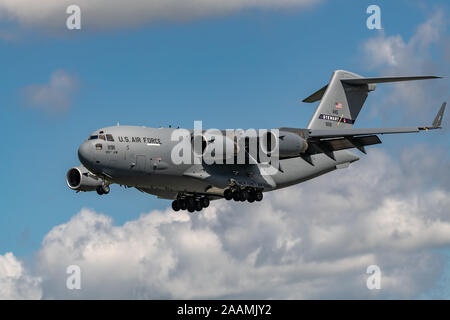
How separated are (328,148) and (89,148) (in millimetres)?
9340

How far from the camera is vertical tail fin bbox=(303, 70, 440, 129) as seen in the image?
3562 cm

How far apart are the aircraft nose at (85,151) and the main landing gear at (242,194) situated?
587 cm

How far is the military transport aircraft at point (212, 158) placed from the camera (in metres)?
29.7

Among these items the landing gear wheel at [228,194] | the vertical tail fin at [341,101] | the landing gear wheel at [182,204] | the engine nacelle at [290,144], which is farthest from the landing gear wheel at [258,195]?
the vertical tail fin at [341,101]

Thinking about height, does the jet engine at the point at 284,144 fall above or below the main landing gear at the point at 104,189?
above

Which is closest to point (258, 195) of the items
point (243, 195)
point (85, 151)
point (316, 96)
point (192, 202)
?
point (243, 195)

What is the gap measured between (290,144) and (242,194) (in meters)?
2.70

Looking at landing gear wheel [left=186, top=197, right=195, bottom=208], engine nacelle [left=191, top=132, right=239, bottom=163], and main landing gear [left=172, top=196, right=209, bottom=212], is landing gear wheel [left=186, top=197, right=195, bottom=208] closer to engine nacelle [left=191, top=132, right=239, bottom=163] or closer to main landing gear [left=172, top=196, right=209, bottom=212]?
main landing gear [left=172, top=196, right=209, bottom=212]

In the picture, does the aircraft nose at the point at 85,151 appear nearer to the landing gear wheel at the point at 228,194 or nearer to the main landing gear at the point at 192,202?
the main landing gear at the point at 192,202

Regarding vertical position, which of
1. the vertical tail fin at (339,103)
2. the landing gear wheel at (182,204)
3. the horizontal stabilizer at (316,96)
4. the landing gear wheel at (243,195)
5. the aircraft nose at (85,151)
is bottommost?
the landing gear wheel at (243,195)

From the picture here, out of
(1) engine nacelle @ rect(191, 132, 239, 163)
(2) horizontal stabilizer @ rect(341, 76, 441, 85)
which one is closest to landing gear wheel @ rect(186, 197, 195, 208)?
(1) engine nacelle @ rect(191, 132, 239, 163)

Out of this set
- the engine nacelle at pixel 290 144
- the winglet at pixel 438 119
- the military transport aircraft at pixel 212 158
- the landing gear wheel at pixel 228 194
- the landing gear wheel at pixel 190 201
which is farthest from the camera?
the landing gear wheel at pixel 190 201
